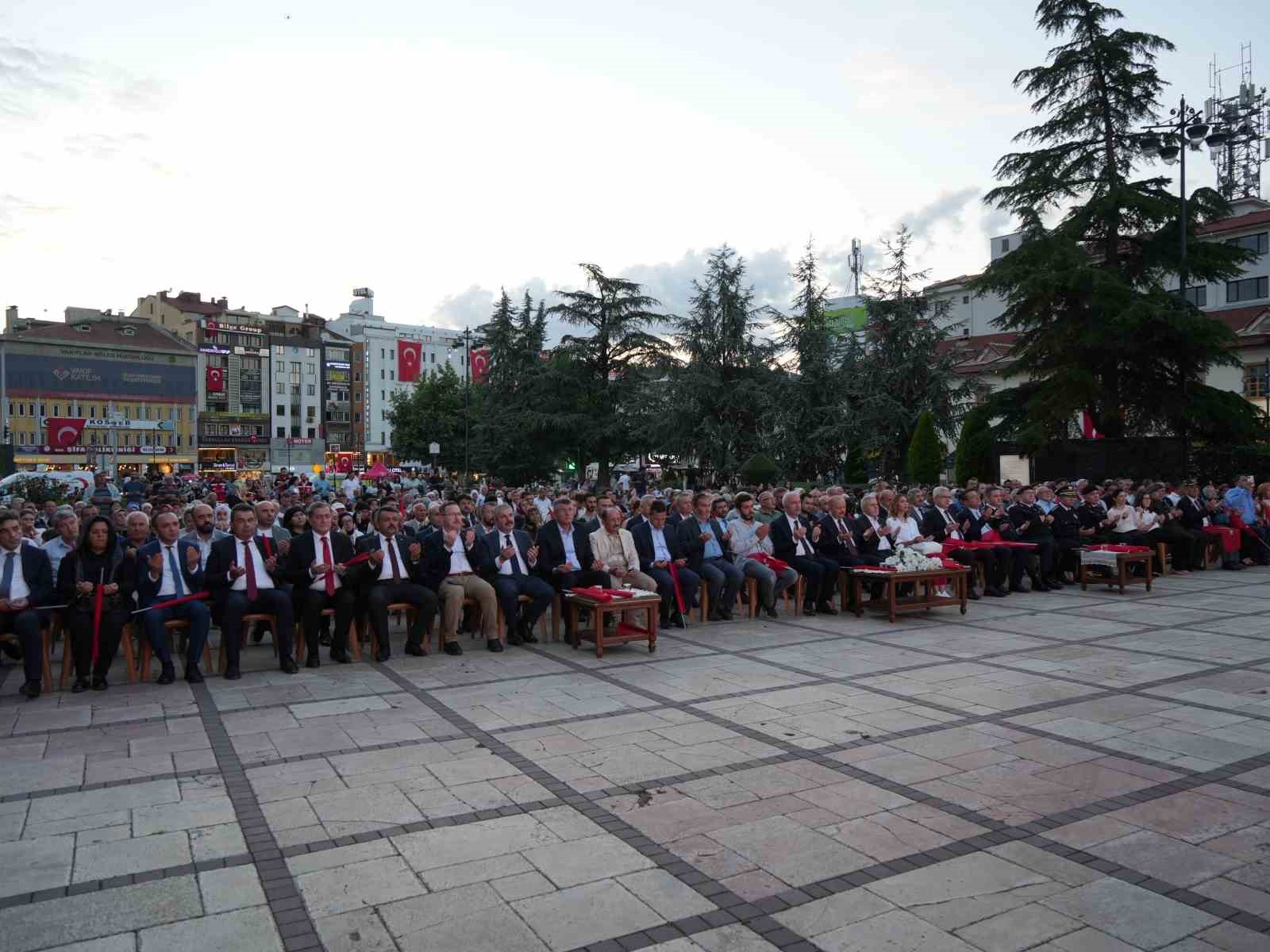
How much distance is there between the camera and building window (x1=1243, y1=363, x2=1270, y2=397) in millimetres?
40466

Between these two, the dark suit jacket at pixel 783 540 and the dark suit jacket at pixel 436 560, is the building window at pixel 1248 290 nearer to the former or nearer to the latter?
the dark suit jacket at pixel 783 540

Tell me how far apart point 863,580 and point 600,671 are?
4.90m

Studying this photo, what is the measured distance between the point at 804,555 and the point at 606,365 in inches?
968

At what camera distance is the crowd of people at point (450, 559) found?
8.35 meters

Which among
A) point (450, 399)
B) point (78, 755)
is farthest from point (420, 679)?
point (450, 399)

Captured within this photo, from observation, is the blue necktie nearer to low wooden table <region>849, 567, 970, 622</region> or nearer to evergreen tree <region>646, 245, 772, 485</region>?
low wooden table <region>849, 567, 970, 622</region>

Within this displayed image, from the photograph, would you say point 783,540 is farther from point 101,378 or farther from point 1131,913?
point 101,378

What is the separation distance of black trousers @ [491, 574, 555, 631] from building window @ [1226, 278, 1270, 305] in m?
46.1

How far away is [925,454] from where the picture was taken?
27.8 m

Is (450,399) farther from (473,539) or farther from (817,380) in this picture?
(473,539)

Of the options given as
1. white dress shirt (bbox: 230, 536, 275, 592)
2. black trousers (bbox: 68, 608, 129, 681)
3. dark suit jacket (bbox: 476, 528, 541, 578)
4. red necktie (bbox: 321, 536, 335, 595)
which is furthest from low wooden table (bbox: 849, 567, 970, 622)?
black trousers (bbox: 68, 608, 129, 681)

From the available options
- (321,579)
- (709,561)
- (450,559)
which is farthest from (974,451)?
(321,579)

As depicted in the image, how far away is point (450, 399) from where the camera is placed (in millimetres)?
58969

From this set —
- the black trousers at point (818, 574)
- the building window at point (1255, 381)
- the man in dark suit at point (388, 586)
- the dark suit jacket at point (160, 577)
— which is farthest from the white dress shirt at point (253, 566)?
the building window at point (1255, 381)
